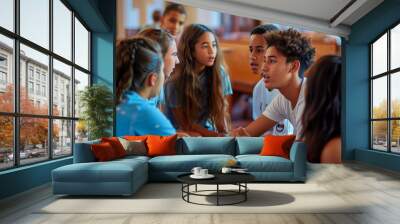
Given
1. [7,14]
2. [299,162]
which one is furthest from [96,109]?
[299,162]

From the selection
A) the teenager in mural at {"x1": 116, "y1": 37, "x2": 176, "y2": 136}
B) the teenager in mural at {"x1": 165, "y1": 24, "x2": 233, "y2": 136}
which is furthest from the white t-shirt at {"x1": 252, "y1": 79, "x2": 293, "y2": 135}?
the teenager in mural at {"x1": 116, "y1": 37, "x2": 176, "y2": 136}

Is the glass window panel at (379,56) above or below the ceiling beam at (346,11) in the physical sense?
below

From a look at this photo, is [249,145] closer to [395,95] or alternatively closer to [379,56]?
[395,95]

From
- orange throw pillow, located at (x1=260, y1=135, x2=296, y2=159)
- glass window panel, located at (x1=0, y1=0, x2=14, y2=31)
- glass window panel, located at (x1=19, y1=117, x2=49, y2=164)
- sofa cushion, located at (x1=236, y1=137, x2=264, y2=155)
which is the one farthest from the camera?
sofa cushion, located at (x1=236, y1=137, x2=264, y2=155)

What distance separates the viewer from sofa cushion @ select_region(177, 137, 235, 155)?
698 centimetres

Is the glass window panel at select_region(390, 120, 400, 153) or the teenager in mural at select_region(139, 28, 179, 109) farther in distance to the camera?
the teenager in mural at select_region(139, 28, 179, 109)

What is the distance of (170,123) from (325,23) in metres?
4.32

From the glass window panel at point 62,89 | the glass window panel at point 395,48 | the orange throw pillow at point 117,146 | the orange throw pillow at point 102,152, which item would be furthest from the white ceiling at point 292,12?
the orange throw pillow at point 102,152

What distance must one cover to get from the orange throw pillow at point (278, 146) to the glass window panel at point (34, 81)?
12.4 ft

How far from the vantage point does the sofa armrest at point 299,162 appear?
609 cm

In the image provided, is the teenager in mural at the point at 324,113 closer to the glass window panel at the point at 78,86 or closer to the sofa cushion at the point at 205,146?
the sofa cushion at the point at 205,146

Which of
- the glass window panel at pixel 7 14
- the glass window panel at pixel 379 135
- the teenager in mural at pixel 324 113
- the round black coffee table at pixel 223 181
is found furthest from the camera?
the teenager in mural at pixel 324 113

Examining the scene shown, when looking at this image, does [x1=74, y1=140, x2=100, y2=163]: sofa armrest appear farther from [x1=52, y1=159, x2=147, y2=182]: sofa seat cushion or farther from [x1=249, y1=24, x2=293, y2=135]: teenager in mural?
[x1=249, y1=24, x2=293, y2=135]: teenager in mural

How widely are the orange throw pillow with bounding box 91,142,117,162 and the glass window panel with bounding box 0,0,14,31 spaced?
2.04 metres
